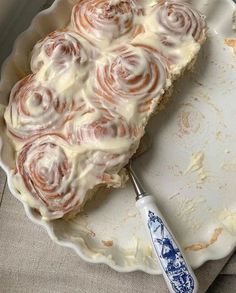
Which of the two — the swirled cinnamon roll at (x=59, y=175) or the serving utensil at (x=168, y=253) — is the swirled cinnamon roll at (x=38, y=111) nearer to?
the swirled cinnamon roll at (x=59, y=175)

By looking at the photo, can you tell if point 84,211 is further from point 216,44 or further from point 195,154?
point 216,44

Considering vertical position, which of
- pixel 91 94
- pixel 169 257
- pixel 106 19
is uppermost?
pixel 106 19

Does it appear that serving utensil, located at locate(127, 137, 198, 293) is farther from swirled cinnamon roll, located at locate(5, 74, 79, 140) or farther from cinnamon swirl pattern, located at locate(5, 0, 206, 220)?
swirled cinnamon roll, located at locate(5, 74, 79, 140)

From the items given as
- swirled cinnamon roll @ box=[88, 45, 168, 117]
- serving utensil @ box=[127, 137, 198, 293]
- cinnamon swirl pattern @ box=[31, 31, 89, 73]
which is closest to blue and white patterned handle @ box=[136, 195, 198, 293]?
serving utensil @ box=[127, 137, 198, 293]

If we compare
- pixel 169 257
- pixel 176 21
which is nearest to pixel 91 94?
pixel 176 21

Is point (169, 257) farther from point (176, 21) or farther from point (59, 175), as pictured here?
point (176, 21)

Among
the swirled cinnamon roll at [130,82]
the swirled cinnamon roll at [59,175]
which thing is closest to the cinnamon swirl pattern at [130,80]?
→ the swirled cinnamon roll at [130,82]
